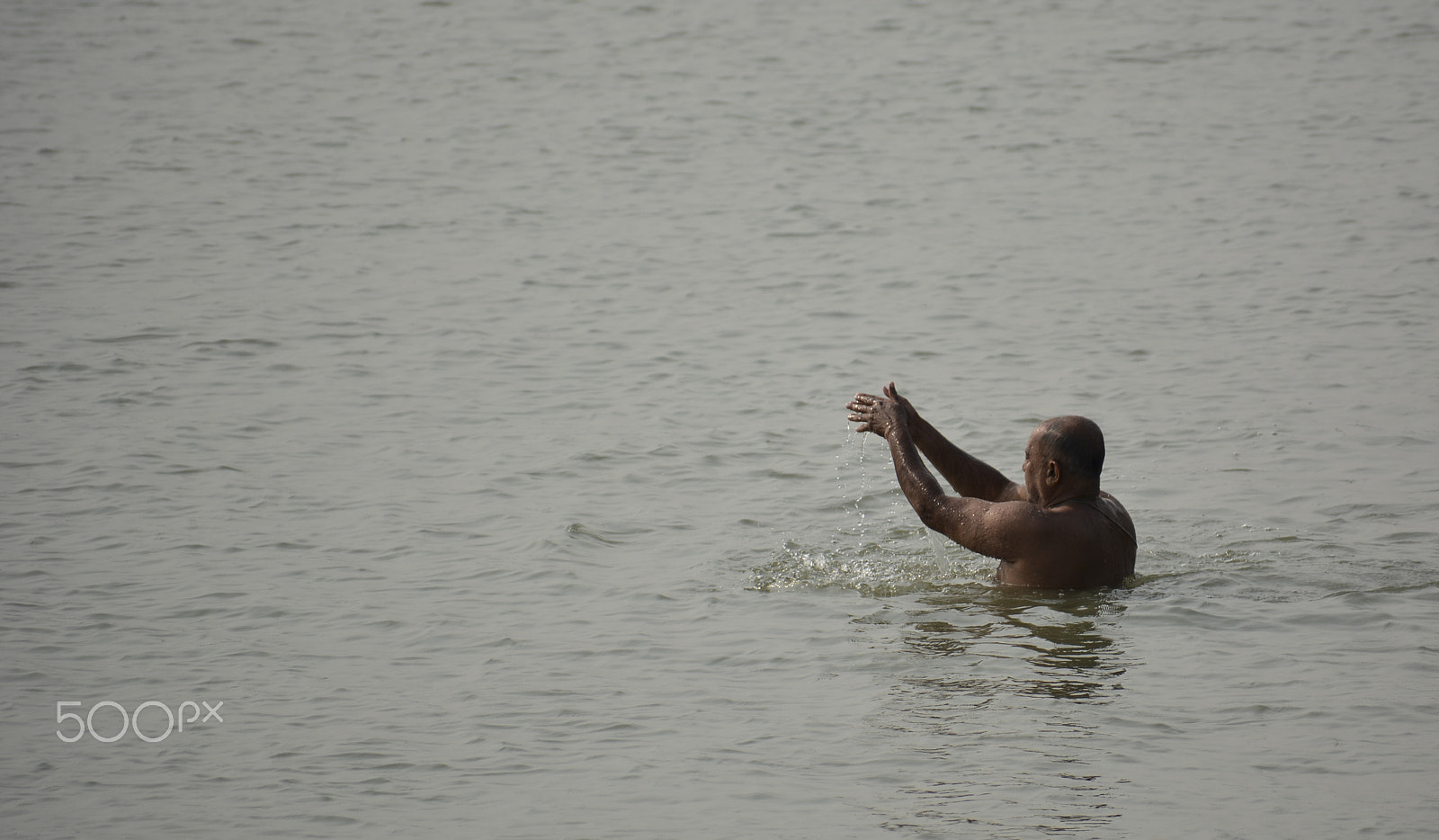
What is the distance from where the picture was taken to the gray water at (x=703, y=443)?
250 inches

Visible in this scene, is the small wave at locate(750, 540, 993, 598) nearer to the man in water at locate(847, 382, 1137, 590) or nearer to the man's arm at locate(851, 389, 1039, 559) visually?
the man in water at locate(847, 382, 1137, 590)

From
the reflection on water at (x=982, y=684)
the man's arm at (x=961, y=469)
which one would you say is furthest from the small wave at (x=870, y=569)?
the man's arm at (x=961, y=469)

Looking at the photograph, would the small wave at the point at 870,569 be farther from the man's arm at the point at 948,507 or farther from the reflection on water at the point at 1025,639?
the man's arm at the point at 948,507

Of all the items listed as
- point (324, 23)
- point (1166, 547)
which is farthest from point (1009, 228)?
point (324, 23)

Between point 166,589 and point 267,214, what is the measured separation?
35.4 ft

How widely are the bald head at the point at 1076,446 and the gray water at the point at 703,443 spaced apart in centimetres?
69

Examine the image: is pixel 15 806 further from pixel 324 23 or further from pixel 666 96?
pixel 324 23

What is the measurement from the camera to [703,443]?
1148 centimetres

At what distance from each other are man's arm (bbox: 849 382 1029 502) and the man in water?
0.14 meters

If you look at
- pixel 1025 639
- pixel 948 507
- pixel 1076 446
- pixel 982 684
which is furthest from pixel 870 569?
pixel 982 684

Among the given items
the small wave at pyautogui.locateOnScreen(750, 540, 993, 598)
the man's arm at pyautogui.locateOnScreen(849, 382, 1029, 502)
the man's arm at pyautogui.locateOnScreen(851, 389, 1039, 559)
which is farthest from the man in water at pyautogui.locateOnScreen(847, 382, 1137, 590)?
the small wave at pyautogui.locateOnScreen(750, 540, 993, 598)

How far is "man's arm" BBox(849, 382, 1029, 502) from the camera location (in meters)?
8.08

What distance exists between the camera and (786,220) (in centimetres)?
1891

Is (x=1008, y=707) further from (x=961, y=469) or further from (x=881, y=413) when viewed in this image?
(x=961, y=469)
